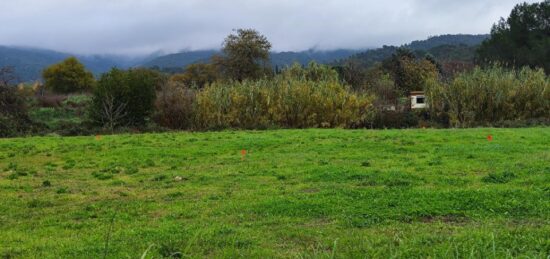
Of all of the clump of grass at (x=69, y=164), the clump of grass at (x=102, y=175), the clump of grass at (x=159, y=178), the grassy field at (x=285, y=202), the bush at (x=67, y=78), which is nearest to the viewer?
the grassy field at (x=285, y=202)

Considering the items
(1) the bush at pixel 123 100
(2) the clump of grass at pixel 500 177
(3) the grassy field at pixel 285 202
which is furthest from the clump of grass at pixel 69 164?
(1) the bush at pixel 123 100

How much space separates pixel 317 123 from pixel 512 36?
3193 cm

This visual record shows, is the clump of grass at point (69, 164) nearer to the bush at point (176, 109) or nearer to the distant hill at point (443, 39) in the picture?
the bush at point (176, 109)

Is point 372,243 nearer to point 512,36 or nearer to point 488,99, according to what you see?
point 488,99

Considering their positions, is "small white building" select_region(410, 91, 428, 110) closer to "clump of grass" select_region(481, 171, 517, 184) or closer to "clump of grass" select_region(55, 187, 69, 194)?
"clump of grass" select_region(481, 171, 517, 184)

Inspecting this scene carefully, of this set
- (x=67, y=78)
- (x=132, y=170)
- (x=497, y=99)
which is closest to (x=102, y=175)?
(x=132, y=170)

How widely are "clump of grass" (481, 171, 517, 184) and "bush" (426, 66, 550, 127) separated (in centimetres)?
1441

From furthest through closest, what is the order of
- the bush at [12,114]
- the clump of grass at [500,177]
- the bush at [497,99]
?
the bush at [497,99] → the bush at [12,114] → the clump of grass at [500,177]

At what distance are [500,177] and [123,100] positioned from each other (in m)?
18.1

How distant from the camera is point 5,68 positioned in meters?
24.3

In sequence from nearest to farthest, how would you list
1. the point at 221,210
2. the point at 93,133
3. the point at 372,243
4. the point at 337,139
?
the point at 372,243 < the point at 221,210 < the point at 337,139 < the point at 93,133

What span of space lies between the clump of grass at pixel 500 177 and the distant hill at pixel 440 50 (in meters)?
38.4

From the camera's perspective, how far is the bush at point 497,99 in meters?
22.5

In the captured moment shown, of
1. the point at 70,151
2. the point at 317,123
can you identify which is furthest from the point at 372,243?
the point at 317,123
